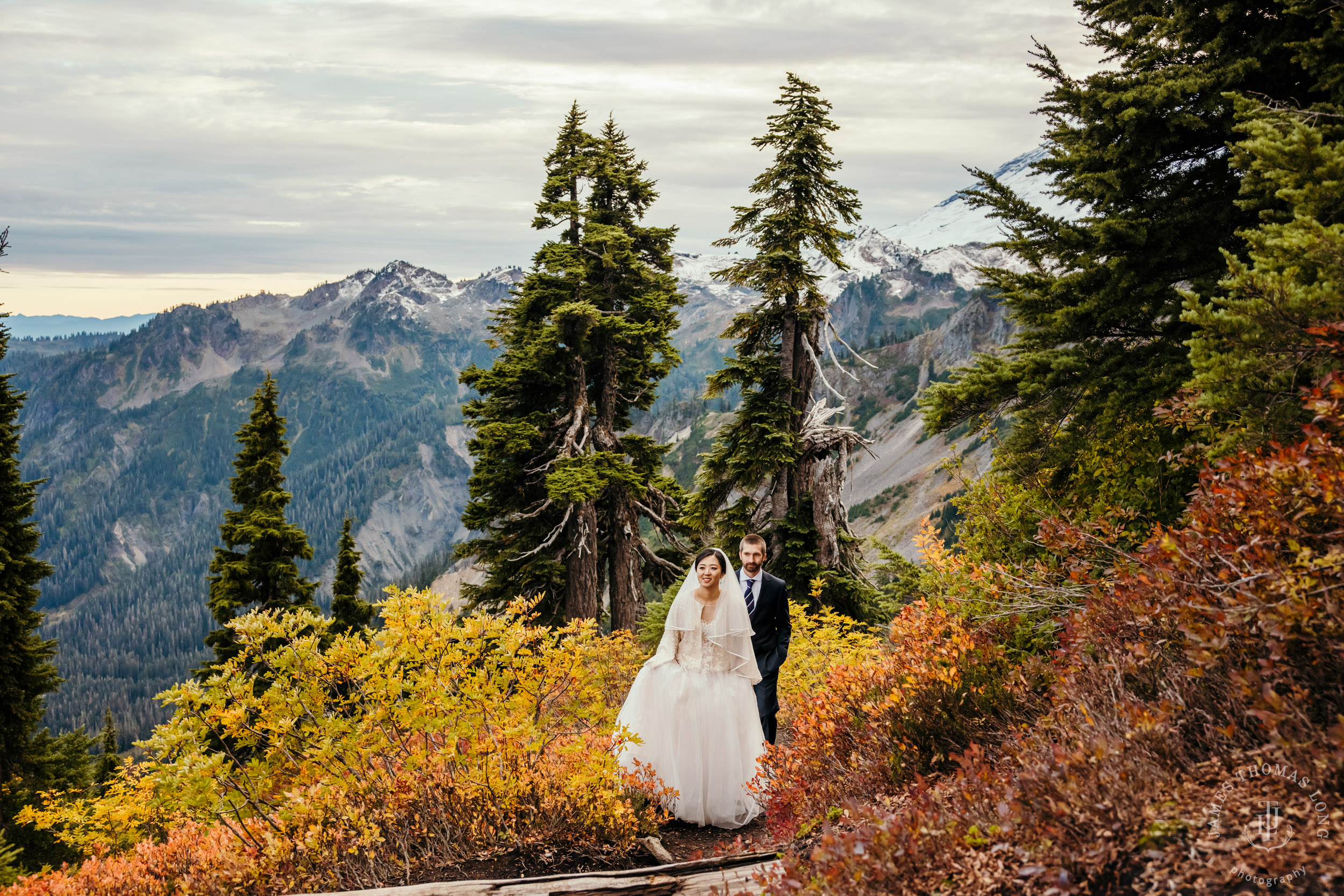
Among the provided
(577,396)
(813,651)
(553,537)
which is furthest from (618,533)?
(813,651)

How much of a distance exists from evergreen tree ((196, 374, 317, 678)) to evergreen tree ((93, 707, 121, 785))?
30.7 ft

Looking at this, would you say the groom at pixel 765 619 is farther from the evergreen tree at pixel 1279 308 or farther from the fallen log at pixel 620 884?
the evergreen tree at pixel 1279 308

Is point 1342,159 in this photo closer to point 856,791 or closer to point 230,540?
point 856,791

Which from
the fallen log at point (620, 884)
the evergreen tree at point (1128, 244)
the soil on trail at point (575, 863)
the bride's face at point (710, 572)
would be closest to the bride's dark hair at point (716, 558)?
the bride's face at point (710, 572)

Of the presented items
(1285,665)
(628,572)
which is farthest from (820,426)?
(1285,665)

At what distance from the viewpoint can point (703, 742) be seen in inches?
261

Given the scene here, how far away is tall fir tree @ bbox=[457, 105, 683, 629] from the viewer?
61.9 ft

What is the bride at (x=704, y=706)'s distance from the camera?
660 cm

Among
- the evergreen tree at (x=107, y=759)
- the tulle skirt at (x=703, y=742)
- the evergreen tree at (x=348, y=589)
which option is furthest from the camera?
the evergreen tree at (x=107, y=759)

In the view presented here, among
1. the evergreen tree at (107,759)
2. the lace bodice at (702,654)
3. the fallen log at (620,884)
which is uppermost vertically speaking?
the lace bodice at (702,654)

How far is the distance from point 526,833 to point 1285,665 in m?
4.69

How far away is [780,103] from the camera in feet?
53.5

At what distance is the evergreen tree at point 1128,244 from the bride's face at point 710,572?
346 cm

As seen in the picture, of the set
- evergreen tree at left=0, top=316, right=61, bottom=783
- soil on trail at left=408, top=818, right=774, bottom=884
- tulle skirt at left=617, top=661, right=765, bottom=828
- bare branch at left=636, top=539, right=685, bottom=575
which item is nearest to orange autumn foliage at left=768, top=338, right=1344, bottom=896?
soil on trail at left=408, top=818, right=774, bottom=884
